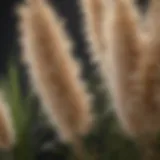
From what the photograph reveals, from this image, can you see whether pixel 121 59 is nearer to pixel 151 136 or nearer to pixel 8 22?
pixel 151 136

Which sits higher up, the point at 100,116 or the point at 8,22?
the point at 8,22

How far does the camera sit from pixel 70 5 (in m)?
1.03

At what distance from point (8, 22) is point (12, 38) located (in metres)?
0.04

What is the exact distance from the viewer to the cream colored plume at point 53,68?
33 centimetres

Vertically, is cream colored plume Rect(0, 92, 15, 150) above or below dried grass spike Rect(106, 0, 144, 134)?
below

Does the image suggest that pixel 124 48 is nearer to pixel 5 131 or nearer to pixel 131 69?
pixel 131 69

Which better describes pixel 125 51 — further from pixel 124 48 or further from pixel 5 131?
pixel 5 131

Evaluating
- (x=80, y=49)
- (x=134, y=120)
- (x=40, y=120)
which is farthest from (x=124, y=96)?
(x=80, y=49)

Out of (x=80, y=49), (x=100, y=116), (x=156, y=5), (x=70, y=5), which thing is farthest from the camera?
(x=70, y=5)

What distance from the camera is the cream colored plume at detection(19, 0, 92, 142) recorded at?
33cm

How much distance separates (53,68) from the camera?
33cm

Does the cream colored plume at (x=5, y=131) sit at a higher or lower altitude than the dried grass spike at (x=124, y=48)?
lower

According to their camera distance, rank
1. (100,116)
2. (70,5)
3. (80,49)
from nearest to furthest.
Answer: (100,116) < (80,49) < (70,5)

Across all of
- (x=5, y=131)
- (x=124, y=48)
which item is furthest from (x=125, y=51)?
(x=5, y=131)
